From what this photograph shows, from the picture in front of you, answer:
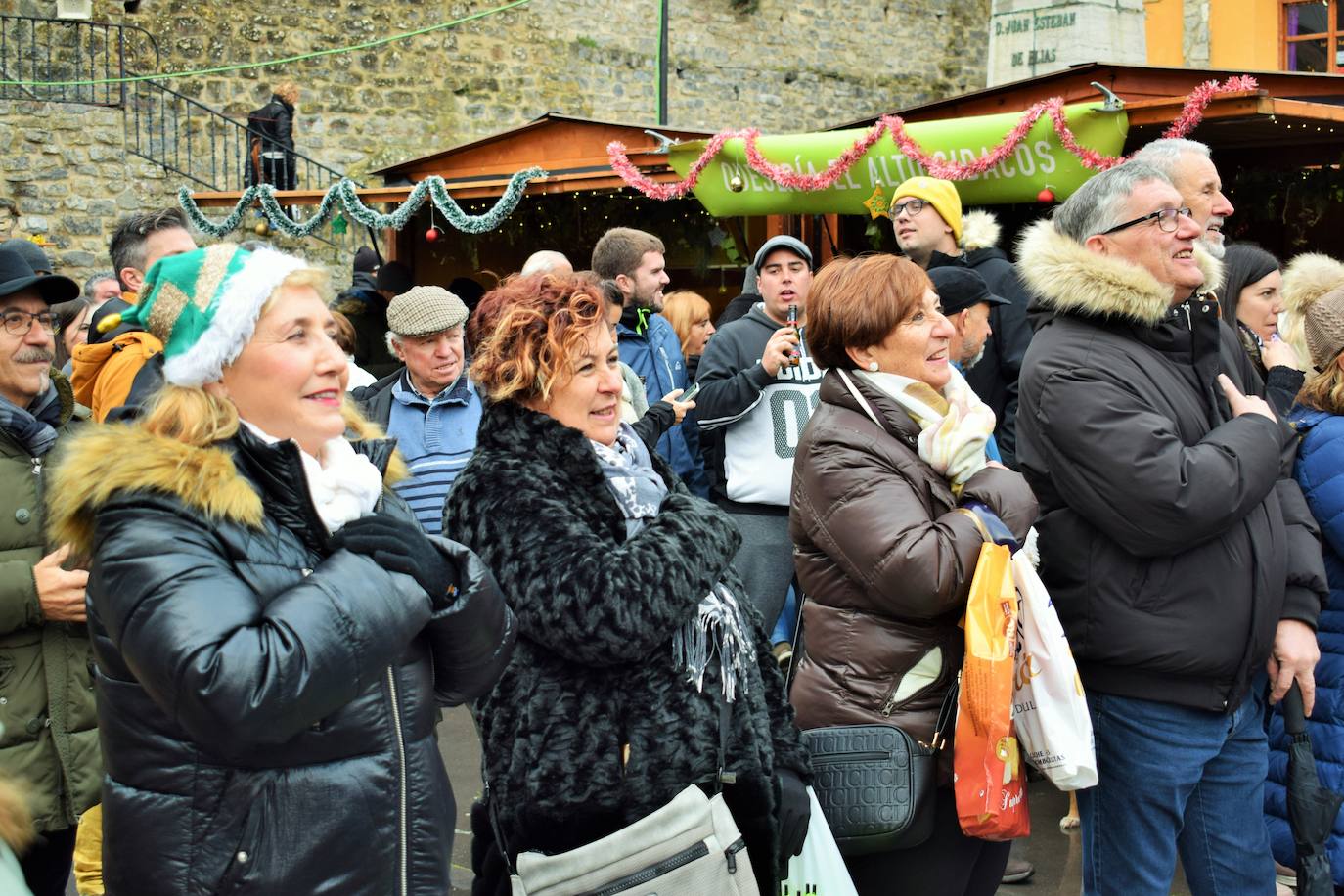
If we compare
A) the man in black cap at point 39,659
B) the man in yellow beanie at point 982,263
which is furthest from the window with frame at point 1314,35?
the man in black cap at point 39,659

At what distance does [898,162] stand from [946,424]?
470 cm

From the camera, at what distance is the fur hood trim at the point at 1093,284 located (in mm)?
3053

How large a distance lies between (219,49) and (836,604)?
52.7 ft

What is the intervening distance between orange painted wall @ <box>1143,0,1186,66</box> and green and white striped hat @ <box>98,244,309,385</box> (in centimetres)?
1771

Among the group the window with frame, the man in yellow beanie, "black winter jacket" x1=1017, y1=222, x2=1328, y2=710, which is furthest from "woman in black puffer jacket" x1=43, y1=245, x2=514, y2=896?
the window with frame

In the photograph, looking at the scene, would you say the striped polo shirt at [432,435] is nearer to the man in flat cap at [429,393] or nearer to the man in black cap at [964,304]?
the man in flat cap at [429,393]

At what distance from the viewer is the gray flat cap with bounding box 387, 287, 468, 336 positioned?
4.39 m

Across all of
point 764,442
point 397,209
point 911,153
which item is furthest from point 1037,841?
point 397,209

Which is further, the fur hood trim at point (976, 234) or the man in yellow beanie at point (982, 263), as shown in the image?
the fur hood trim at point (976, 234)

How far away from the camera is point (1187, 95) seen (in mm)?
6555

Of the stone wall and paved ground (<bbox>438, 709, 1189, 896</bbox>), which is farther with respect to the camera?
the stone wall

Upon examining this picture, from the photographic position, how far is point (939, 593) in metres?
2.74

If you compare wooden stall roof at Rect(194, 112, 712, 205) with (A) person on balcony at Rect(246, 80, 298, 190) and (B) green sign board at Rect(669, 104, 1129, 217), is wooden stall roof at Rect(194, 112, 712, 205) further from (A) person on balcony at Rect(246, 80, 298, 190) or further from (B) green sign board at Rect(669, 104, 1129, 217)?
(A) person on balcony at Rect(246, 80, 298, 190)

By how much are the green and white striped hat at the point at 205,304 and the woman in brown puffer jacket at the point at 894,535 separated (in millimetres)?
1262
